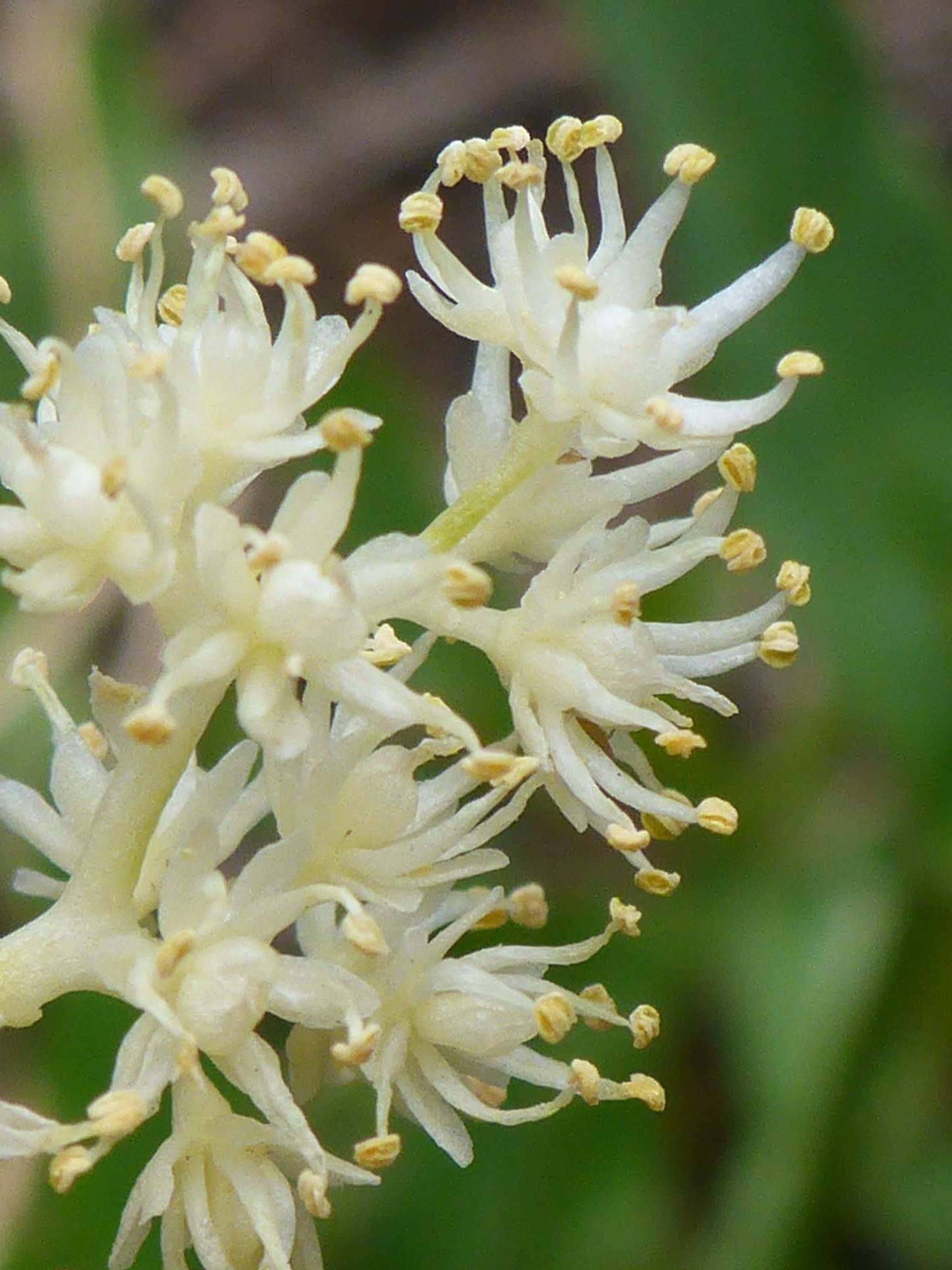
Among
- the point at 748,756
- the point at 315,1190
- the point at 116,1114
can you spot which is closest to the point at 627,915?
→ the point at 315,1190

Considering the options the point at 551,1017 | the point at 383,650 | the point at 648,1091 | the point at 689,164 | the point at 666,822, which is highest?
the point at 689,164

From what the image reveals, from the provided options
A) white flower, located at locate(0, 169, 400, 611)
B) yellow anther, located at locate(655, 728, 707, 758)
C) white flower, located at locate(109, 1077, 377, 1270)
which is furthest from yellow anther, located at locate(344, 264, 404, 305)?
white flower, located at locate(109, 1077, 377, 1270)

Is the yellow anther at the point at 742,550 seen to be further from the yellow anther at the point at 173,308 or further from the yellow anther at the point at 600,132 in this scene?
the yellow anther at the point at 173,308

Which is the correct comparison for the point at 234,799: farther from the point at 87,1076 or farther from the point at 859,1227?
the point at 859,1227

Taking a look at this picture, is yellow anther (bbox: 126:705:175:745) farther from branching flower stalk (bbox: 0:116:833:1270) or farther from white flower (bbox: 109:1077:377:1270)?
white flower (bbox: 109:1077:377:1270)

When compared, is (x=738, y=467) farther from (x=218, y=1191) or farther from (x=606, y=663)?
(x=218, y=1191)

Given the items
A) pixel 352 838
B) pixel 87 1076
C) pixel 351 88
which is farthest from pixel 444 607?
pixel 351 88
